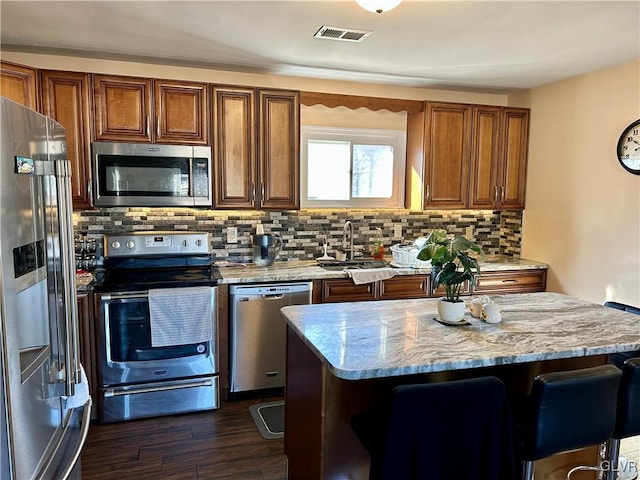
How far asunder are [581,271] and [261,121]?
9.29 feet

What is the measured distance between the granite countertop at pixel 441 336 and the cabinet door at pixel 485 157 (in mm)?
1847

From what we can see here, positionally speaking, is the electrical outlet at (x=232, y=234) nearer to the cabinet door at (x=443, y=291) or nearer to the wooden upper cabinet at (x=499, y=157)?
the cabinet door at (x=443, y=291)

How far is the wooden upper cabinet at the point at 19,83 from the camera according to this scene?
288 cm

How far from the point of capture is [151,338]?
10.2 ft

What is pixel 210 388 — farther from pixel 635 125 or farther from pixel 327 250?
pixel 635 125

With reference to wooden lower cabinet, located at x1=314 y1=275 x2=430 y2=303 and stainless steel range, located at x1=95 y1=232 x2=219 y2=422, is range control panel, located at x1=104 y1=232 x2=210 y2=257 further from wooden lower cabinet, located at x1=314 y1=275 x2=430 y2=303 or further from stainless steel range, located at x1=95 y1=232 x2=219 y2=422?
wooden lower cabinet, located at x1=314 y1=275 x2=430 y2=303

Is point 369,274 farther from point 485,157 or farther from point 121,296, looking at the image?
point 121,296

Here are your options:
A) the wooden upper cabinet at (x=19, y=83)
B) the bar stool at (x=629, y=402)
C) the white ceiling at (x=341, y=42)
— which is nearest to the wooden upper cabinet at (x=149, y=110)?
the white ceiling at (x=341, y=42)

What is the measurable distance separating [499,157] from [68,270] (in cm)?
383

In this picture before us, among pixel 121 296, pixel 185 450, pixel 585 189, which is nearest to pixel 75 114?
pixel 121 296

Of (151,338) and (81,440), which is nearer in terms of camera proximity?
(81,440)

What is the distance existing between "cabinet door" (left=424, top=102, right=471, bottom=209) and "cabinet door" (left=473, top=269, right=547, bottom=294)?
0.70 metres

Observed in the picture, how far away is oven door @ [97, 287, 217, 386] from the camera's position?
3053mm

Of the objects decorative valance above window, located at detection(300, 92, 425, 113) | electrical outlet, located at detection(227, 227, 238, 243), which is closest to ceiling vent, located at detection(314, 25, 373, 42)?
decorative valance above window, located at detection(300, 92, 425, 113)
